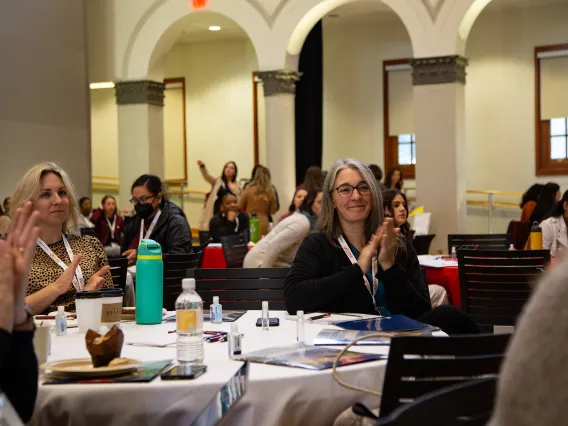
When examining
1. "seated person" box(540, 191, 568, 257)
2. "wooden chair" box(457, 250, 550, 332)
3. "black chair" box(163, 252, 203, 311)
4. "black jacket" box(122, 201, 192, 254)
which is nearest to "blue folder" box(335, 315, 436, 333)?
"wooden chair" box(457, 250, 550, 332)

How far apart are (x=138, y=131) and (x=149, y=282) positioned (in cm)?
1137

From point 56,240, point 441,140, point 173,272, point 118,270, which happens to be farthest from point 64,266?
point 441,140

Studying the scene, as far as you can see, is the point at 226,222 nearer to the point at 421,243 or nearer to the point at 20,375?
the point at 421,243

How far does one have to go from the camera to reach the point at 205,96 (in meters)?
17.8

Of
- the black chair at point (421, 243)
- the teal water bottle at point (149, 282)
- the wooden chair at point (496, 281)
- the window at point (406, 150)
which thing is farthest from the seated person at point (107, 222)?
the teal water bottle at point (149, 282)

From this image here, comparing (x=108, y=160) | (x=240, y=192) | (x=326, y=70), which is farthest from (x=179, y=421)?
(x=108, y=160)

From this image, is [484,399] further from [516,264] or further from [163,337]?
[516,264]

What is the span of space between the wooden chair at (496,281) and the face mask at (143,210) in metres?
2.30

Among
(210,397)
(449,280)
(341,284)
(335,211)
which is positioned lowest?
(449,280)

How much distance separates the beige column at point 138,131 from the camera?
562 inches

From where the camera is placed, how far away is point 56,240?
13.0ft

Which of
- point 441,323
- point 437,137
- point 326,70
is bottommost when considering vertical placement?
point 441,323

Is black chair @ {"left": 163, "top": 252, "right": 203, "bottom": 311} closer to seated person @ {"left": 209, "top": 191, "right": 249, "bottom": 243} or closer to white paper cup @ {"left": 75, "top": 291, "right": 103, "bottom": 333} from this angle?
white paper cup @ {"left": 75, "top": 291, "right": 103, "bottom": 333}

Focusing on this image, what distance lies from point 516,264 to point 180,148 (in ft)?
43.0
